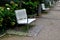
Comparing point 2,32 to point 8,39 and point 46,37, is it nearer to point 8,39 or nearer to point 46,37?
point 8,39

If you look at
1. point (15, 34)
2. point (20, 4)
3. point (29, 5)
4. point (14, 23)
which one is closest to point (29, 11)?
point (29, 5)

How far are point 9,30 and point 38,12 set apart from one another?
16.0ft

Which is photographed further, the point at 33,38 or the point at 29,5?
the point at 29,5

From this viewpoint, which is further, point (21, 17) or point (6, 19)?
point (21, 17)

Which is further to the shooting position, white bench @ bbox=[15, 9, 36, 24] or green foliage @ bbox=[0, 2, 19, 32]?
white bench @ bbox=[15, 9, 36, 24]

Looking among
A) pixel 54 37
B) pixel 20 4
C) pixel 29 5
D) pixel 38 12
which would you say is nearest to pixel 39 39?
pixel 54 37

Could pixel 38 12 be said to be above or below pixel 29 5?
below

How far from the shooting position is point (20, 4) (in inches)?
340

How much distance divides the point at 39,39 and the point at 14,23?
62.1 inches

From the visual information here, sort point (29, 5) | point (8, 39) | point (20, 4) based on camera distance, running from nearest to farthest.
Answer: point (8, 39), point (20, 4), point (29, 5)

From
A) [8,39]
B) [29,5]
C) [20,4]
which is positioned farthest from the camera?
[29,5]

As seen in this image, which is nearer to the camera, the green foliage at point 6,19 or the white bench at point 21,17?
the green foliage at point 6,19

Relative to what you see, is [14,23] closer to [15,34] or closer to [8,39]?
[15,34]

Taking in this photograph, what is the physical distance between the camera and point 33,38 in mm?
5422
